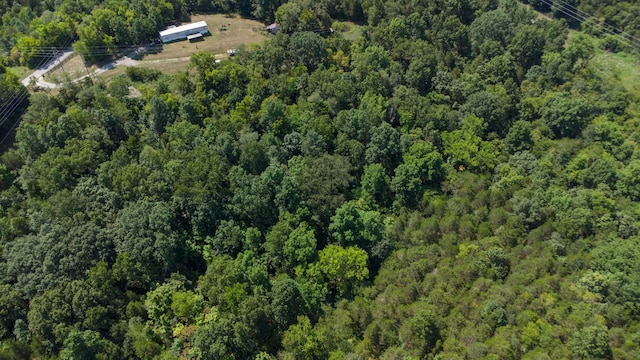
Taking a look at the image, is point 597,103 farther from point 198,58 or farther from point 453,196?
point 198,58

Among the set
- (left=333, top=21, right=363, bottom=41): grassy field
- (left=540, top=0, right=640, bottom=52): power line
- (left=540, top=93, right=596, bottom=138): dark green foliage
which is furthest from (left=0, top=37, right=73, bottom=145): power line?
(left=540, top=0, right=640, bottom=52): power line

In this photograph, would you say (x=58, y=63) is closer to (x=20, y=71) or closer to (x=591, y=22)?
(x=20, y=71)

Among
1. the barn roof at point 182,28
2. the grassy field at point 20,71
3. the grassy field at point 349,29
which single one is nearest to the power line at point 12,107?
the grassy field at point 20,71

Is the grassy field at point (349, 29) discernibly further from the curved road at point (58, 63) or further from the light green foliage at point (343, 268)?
the light green foliage at point (343, 268)

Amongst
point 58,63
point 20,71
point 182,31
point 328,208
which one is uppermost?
point 182,31

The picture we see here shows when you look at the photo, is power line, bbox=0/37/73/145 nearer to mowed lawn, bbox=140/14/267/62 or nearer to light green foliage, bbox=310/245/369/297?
mowed lawn, bbox=140/14/267/62

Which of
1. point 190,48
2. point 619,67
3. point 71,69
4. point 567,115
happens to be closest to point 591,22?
point 619,67

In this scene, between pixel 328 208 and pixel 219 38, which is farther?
pixel 219 38
